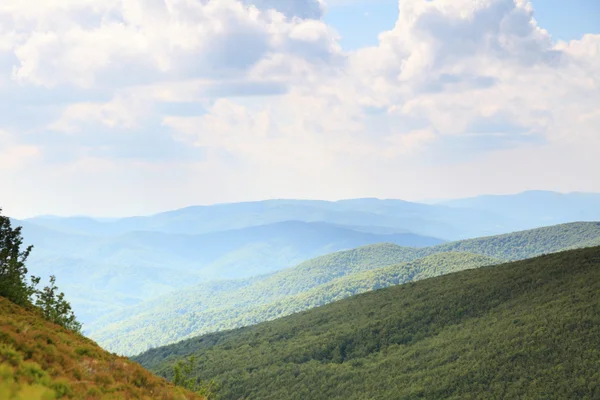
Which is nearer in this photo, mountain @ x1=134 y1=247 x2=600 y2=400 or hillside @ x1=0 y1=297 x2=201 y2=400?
hillside @ x1=0 y1=297 x2=201 y2=400

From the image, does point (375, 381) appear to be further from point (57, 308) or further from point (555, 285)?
point (57, 308)

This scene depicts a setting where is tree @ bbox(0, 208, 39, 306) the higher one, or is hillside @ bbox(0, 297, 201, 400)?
tree @ bbox(0, 208, 39, 306)

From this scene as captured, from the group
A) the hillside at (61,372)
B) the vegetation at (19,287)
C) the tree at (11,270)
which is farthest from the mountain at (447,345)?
the hillside at (61,372)

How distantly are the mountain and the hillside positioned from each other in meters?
75.4

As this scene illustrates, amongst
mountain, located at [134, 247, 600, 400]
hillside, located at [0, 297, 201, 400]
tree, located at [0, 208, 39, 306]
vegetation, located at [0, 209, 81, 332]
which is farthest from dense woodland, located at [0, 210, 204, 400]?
mountain, located at [134, 247, 600, 400]

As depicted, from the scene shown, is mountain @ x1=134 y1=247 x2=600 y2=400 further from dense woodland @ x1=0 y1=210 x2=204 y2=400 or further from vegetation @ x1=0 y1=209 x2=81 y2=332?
dense woodland @ x1=0 y1=210 x2=204 y2=400

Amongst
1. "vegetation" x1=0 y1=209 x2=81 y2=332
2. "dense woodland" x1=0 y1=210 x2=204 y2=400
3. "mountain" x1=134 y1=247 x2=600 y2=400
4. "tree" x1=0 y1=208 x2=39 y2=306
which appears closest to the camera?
"dense woodland" x1=0 y1=210 x2=204 y2=400

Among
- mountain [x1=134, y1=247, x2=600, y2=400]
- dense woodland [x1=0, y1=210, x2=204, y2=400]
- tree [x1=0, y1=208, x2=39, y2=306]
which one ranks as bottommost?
mountain [x1=134, y1=247, x2=600, y2=400]

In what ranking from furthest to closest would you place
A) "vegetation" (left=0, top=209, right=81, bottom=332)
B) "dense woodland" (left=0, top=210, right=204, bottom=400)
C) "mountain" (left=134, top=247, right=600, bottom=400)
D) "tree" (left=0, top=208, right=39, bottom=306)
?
"mountain" (left=134, top=247, right=600, bottom=400), "vegetation" (left=0, top=209, right=81, bottom=332), "tree" (left=0, top=208, right=39, bottom=306), "dense woodland" (left=0, top=210, right=204, bottom=400)

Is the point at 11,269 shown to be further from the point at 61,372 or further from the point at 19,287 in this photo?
the point at 61,372

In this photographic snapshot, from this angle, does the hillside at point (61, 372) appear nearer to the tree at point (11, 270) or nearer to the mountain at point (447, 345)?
the tree at point (11, 270)

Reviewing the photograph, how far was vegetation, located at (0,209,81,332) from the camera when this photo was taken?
50.7 m

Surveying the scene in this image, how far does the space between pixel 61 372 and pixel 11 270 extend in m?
37.3

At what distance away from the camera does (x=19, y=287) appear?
175 ft
